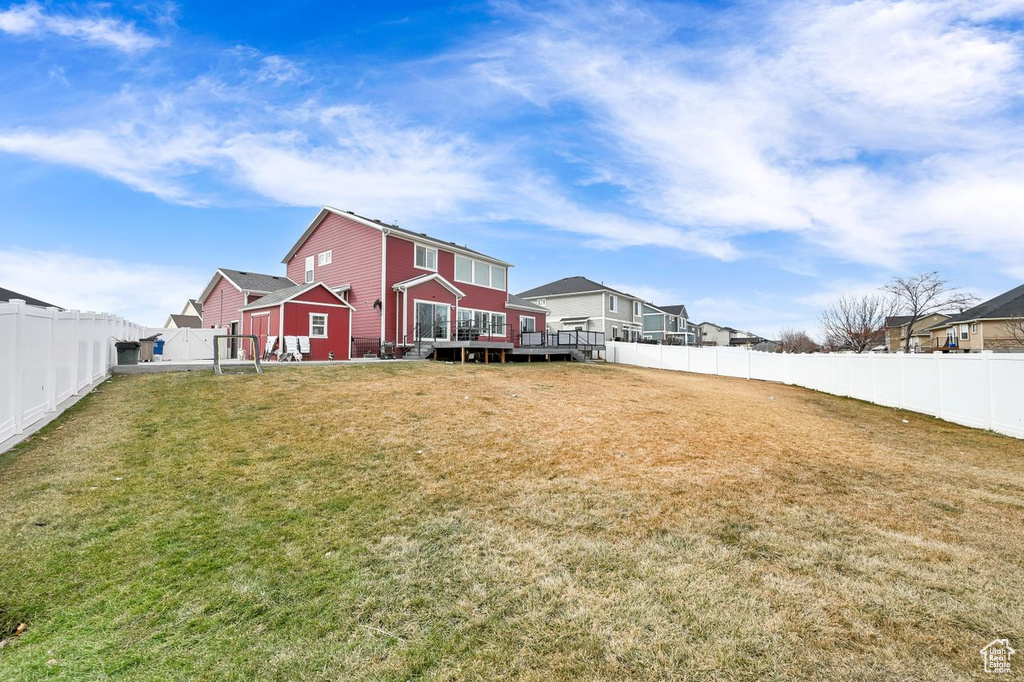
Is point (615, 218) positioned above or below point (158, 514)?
above

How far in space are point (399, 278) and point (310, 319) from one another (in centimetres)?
480

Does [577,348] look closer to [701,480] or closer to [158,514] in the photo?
[701,480]

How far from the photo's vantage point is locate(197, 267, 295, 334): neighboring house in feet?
82.1

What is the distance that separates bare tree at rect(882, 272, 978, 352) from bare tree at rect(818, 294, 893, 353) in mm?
951

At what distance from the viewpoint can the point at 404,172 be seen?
18.1 m

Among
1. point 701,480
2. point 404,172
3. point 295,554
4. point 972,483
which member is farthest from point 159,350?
point 972,483

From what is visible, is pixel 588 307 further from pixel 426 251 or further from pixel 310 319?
pixel 310 319

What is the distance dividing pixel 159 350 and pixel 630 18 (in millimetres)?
26080

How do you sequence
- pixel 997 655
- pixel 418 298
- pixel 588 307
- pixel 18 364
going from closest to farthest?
pixel 997 655 < pixel 18 364 < pixel 418 298 < pixel 588 307

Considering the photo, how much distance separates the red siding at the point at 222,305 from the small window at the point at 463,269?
1251 cm

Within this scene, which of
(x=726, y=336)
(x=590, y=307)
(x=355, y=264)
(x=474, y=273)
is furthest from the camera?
(x=726, y=336)

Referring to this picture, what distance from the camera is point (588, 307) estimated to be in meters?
37.9

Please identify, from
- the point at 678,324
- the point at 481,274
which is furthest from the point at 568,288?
the point at 678,324

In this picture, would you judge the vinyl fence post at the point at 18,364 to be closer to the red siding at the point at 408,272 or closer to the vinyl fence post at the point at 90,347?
the vinyl fence post at the point at 90,347
